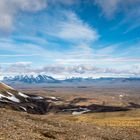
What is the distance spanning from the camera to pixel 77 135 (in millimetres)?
50625

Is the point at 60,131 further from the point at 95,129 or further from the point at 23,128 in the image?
the point at 95,129

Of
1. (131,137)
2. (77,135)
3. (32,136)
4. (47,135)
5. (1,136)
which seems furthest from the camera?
(131,137)

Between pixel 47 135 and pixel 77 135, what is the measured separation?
18.8ft

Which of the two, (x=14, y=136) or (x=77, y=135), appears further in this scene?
(x=77, y=135)

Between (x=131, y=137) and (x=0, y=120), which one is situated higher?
(x=0, y=120)

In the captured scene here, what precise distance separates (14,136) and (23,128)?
7.86 meters

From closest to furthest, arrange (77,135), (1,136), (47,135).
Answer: (1,136) → (47,135) → (77,135)

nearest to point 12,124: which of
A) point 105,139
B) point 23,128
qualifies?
point 23,128

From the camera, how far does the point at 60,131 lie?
169 feet

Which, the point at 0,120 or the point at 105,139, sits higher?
the point at 0,120

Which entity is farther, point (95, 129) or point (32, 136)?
point (95, 129)

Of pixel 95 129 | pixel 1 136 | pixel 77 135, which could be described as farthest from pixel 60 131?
pixel 1 136

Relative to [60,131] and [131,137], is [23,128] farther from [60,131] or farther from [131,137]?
[131,137]

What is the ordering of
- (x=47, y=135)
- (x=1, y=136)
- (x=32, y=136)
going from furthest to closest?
(x=47, y=135) → (x=32, y=136) → (x=1, y=136)
